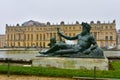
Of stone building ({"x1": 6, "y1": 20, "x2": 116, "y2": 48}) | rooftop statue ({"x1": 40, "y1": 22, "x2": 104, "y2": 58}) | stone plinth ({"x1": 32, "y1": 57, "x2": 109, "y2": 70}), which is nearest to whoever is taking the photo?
stone plinth ({"x1": 32, "y1": 57, "x2": 109, "y2": 70})

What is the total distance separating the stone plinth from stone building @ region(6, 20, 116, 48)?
8814 centimetres

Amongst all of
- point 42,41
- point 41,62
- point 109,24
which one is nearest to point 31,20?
point 42,41

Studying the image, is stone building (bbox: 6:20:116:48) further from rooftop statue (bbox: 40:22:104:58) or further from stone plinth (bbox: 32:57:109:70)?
stone plinth (bbox: 32:57:109:70)

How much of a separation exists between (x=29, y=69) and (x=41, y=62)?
77.5 inches

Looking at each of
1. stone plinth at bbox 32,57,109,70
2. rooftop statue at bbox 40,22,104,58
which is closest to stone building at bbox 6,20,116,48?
rooftop statue at bbox 40,22,104,58

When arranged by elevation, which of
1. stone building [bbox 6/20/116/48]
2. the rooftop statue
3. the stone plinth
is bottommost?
the stone plinth

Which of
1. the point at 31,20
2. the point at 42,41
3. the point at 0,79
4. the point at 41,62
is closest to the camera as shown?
the point at 0,79

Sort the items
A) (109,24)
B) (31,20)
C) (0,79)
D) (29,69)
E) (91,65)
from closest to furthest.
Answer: (0,79) → (29,69) → (91,65) → (109,24) → (31,20)

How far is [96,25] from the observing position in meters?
103

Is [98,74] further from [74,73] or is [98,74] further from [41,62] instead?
[41,62]

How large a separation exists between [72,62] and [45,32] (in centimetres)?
9642

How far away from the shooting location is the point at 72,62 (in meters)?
12.5

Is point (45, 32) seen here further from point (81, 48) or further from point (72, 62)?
point (72, 62)

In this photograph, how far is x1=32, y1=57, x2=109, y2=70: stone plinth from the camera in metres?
12.0
